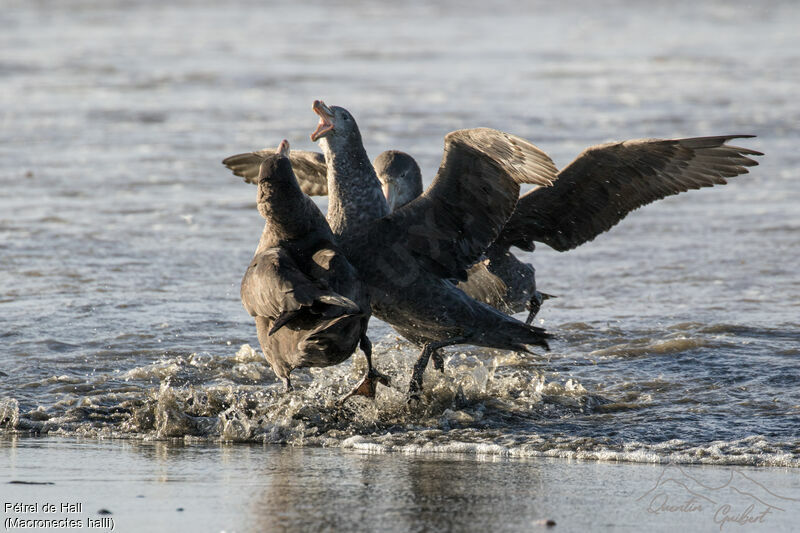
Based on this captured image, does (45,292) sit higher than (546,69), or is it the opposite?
(546,69)

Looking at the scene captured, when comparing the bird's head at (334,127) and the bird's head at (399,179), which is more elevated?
the bird's head at (334,127)

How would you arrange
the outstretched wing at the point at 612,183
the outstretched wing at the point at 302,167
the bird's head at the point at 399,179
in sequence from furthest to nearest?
the bird's head at the point at 399,179 < the outstretched wing at the point at 302,167 < the outstretched wing at the point at 612,183

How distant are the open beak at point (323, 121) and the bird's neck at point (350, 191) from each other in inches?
3.9

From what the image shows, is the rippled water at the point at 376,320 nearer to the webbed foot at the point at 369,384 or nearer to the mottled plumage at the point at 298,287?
the webbed foot at the point at 369,384

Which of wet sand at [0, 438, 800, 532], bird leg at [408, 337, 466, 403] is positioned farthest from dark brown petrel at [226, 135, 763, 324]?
wet sand at [0, 438, 800, 532]

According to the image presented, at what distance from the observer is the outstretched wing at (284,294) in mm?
5340

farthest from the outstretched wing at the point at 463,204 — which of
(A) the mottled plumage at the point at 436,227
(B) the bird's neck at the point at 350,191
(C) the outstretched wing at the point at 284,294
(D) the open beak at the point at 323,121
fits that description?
(C) the outstretched wing at the point at 284,294

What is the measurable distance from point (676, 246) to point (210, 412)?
5643 mm

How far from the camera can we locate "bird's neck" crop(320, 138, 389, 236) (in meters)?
6.56

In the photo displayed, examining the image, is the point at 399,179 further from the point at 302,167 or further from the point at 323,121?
the point at 323,121

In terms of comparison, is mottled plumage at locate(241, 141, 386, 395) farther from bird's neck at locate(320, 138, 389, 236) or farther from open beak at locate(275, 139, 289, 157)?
bird's neck at locate(320, 138, 389, 236)

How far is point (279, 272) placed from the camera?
17.9 feet

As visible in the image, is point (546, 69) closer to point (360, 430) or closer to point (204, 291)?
point (204, 291)

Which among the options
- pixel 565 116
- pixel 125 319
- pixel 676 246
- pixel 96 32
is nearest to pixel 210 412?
pixel 125 319
